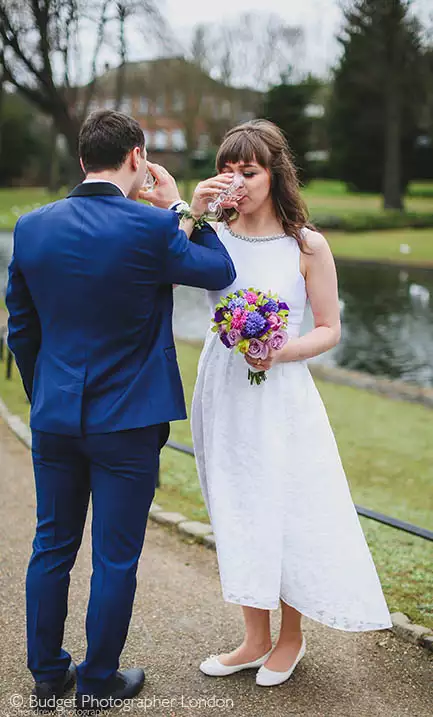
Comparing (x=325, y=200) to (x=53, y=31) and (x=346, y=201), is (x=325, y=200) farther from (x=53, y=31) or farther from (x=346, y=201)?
(x=53, y=31)

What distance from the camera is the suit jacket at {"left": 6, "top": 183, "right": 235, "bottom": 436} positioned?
300 cm

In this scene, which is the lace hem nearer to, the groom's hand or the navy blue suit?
the navy blue suit

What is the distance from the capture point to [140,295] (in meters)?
3.07

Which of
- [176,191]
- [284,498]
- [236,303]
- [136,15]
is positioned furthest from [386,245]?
[236,303]

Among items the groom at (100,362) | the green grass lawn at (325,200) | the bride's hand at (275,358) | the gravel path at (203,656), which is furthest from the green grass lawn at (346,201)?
the groom at (100,362)

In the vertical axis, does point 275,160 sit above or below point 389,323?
above

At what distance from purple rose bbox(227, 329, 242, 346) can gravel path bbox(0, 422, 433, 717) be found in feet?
4.68

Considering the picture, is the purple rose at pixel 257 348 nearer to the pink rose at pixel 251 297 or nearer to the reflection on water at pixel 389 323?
the pink rose at pixel 251 297

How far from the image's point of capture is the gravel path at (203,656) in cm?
336

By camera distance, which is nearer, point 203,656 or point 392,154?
point 203,656

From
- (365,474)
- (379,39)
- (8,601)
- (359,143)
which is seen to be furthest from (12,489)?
(359,143)

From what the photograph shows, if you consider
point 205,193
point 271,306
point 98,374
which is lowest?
point 98,374

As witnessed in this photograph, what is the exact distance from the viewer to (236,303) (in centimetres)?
320

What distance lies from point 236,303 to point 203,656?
5.34 feet
